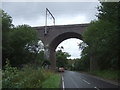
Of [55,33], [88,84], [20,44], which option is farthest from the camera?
[55,33]

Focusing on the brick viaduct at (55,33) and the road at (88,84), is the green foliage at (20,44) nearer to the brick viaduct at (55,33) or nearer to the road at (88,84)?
the brick viaduct at (55,33)

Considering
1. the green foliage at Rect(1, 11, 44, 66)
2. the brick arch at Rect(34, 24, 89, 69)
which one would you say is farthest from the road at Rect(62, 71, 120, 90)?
the brick arch at Rect(34, 24, 89, 69)

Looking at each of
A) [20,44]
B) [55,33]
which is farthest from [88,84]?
[55,33]

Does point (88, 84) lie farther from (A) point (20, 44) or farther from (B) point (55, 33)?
(B) point (55, 33)

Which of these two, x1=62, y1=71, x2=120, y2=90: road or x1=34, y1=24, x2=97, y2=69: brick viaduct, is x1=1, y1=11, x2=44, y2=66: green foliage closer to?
x1=34, y1=24, x2=97, y2=69: brick viaduct

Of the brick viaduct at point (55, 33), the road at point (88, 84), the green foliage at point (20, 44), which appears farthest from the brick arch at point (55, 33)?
the road at point (88, 84)

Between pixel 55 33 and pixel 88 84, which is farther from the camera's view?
pixel 55 33

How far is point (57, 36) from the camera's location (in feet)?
199

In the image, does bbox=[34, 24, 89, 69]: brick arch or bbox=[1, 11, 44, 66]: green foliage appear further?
bbox=[34, 24, 89, 69]: brick arch

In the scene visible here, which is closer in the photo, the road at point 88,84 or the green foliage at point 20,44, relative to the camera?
the road at point 88,84

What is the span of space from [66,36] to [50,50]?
6040 mm

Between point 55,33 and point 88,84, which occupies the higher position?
point 55,33

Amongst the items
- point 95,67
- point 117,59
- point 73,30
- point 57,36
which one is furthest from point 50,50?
point 117,59

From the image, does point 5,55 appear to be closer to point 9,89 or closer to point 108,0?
point 108,0
